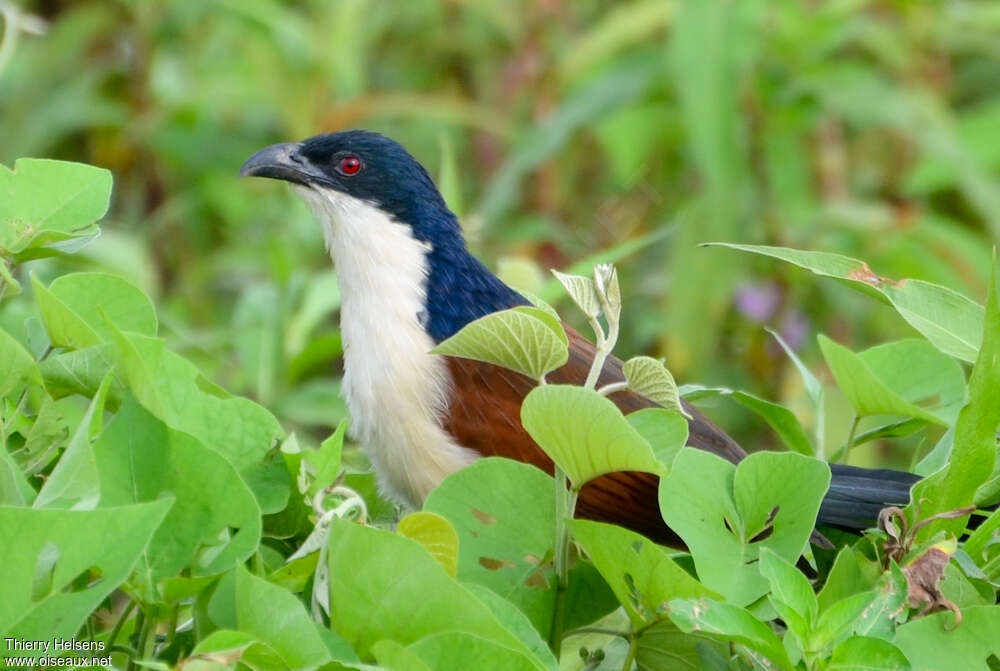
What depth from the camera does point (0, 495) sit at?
3.97 feet

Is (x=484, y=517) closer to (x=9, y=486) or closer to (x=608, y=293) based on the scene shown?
(x=608, y=293)

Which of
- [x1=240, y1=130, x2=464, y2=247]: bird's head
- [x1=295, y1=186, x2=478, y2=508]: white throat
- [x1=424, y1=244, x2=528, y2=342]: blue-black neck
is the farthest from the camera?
[x1=240, y1=130, x2=464, y2=247]: bird's head

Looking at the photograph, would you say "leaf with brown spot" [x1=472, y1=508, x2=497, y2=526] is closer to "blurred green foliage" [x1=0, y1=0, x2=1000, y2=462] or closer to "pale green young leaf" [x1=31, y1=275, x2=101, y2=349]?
"pale green young leaf" [x1=31, y1=275, x2=101, y2=349]

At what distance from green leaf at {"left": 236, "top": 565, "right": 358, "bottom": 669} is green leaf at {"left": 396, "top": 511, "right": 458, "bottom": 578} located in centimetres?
15

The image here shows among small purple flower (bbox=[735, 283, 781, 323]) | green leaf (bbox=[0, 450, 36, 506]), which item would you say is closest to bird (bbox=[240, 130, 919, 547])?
green leaf (bbox=[0, 450, 36, 506])

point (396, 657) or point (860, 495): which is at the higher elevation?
point (396, 657)

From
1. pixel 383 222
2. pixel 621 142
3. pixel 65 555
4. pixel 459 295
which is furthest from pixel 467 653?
pixel 621 142

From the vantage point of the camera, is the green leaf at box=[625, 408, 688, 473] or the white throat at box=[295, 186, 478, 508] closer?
the green leaf at box=[625, 408, 688, 473]

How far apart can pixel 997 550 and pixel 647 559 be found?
1.36 ft

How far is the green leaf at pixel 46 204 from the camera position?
1454 millimetres

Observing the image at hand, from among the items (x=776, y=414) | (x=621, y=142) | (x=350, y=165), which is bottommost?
(x=621, y=142)

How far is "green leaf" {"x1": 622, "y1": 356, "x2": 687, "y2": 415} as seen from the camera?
4.32ft

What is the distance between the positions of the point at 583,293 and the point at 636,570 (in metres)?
0.26

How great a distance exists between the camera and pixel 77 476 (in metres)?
1.21
